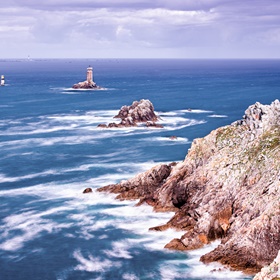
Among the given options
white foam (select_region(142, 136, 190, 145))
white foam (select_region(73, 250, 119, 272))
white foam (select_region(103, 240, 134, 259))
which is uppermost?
white foam (select_region(142, 136, 190, 145))

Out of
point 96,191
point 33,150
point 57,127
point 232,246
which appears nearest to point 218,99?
point 57,127

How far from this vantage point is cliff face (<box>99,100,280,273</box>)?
50344mm

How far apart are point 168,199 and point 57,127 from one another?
2909 inches

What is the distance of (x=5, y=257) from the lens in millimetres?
54344

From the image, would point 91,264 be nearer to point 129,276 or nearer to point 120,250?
point 120,250

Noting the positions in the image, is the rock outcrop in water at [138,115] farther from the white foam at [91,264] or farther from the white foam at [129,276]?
the white foam at [129,276]

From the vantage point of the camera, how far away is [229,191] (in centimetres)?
5888

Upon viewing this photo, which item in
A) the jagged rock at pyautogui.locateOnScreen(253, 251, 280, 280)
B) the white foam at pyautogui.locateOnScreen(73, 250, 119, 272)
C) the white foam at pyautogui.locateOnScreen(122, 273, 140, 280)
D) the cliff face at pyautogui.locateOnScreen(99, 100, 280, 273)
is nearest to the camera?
the jagged rock at pyautogui.locateOnScreen(253, 251, 280, 280)

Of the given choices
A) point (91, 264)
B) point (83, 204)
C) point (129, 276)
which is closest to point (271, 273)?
point (129, 276)

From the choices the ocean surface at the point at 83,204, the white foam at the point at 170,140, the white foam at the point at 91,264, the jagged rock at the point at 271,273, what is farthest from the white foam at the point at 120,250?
the white foam at the point at 170,140

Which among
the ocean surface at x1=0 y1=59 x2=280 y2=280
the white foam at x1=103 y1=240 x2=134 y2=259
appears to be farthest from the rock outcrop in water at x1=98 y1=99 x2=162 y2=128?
the white foam at x1=103 y1=240 x2=134 y2=259

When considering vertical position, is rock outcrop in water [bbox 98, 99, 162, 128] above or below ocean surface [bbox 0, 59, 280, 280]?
above

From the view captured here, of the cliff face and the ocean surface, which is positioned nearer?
the cliff face

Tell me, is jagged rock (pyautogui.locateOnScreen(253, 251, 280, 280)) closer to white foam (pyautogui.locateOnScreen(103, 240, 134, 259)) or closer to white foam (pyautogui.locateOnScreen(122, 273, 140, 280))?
white foam (pyautogui.locateOnScreen(122, 273, 140, 280))
